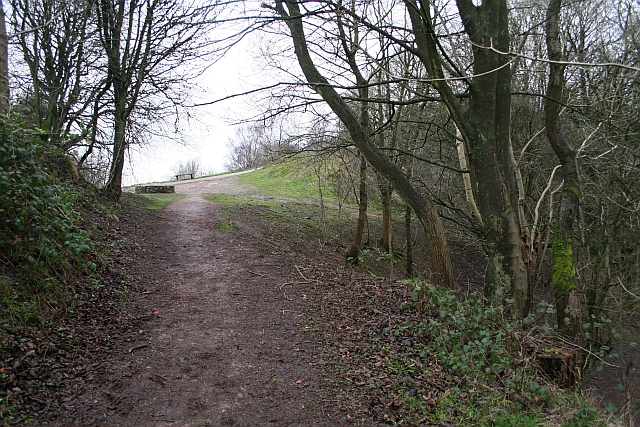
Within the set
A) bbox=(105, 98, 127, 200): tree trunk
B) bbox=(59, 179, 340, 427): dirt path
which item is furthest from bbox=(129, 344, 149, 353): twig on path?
bbox=(105, 98, 127, 200): tree trunk

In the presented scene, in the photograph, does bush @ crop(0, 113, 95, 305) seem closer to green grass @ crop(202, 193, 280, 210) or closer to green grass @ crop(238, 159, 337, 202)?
green grass @ crop(202, 193, 280, 210)

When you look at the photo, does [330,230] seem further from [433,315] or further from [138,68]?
[433,315]

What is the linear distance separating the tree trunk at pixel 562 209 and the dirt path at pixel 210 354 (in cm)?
475

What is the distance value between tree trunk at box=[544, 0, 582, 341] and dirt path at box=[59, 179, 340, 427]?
4.75 meters

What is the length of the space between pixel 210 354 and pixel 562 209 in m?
7.04

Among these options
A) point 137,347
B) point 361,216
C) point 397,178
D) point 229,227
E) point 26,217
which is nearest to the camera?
point 137,347

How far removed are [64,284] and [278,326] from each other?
8.97 ft

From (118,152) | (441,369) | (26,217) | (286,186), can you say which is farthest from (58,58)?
(286,186)

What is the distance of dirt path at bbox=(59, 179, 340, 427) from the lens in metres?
3.90

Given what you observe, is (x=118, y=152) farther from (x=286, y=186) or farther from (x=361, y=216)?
(x=286, y=186)

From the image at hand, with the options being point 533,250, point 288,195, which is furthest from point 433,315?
point 288,195

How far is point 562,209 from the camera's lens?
8.46 meters

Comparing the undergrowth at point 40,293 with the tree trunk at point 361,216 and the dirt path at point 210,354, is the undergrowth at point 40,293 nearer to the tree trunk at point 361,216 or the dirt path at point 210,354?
the dirt path at point 210,354

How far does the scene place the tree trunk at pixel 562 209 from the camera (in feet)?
25.8
